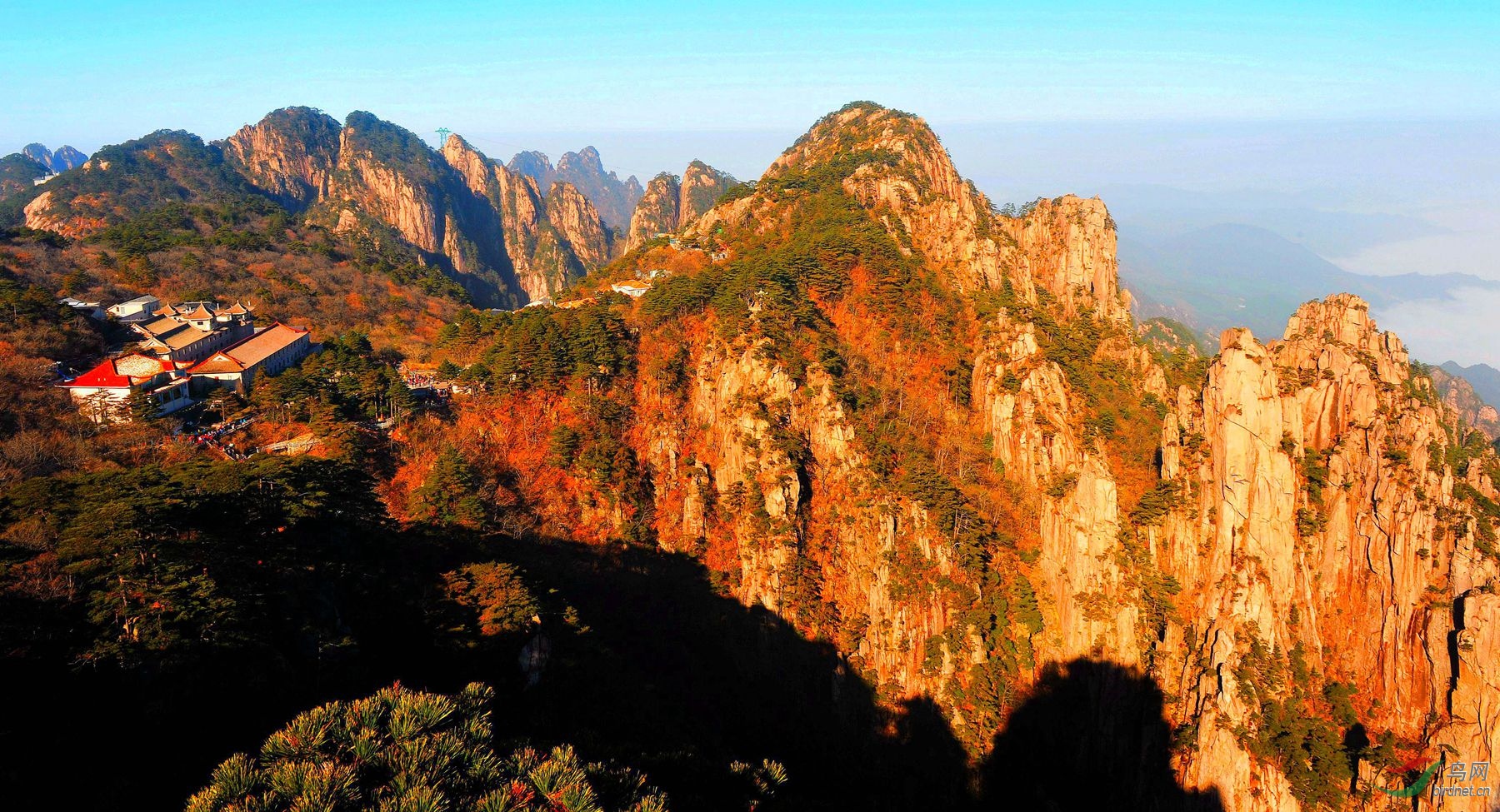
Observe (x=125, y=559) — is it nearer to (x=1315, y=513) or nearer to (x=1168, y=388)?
(x=1315, y=513)

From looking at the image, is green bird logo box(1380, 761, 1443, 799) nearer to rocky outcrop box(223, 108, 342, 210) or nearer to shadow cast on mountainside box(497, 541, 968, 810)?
shadow cast on mountainside box(497, 541, 968, 810)

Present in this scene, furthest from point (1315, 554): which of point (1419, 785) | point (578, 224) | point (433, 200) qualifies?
point (578, 224)

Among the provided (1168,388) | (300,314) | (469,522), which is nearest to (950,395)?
(1168,388)

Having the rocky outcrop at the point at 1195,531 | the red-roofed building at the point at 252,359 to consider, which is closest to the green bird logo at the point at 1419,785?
the rocky outcrop at the point at 1195,531

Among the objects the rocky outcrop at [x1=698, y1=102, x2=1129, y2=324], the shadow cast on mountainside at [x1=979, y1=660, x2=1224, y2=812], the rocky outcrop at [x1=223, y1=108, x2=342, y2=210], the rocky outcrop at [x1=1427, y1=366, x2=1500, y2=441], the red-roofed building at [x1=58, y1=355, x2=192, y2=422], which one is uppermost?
the rocky outcrop at [x1=223, y1=108, x2=342, y2=210]

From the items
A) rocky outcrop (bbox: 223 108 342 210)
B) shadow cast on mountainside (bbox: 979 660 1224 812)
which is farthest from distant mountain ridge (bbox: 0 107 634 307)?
shadow cast on mountainside (bbox: 979 660 1224 812)
